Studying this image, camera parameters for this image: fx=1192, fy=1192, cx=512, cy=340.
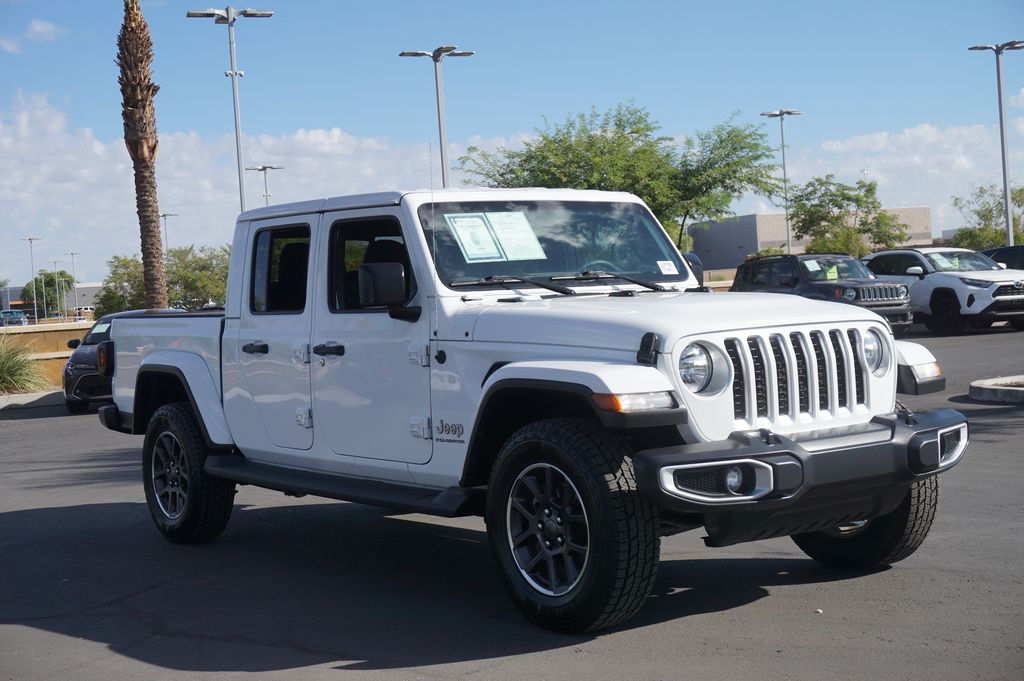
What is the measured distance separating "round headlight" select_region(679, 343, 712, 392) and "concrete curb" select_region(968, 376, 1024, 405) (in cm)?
877

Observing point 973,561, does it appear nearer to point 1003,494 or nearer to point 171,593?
point 1003,494

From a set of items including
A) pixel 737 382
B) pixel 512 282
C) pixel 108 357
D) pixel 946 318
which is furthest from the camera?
pixel 946 318

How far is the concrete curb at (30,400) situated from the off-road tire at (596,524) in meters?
17.5

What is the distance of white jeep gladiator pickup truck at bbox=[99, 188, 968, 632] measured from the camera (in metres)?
4.92

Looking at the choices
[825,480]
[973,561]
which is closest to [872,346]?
[825,480]

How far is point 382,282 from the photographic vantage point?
233 inches

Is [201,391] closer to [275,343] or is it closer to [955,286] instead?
[275,343]

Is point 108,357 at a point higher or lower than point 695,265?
lower

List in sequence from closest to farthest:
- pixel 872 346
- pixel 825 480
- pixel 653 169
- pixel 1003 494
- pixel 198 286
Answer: pixel 825 480 → pixel 872 346 → pixel 1003 494 → pixel 653 169 → pixel 198 286

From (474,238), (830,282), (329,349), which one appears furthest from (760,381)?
(830,282)

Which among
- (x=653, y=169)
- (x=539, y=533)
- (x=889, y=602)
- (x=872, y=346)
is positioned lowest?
(x=889, y=602)

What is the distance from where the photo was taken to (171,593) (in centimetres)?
660

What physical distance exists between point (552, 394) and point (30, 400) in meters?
18.1

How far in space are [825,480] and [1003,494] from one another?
372cm
